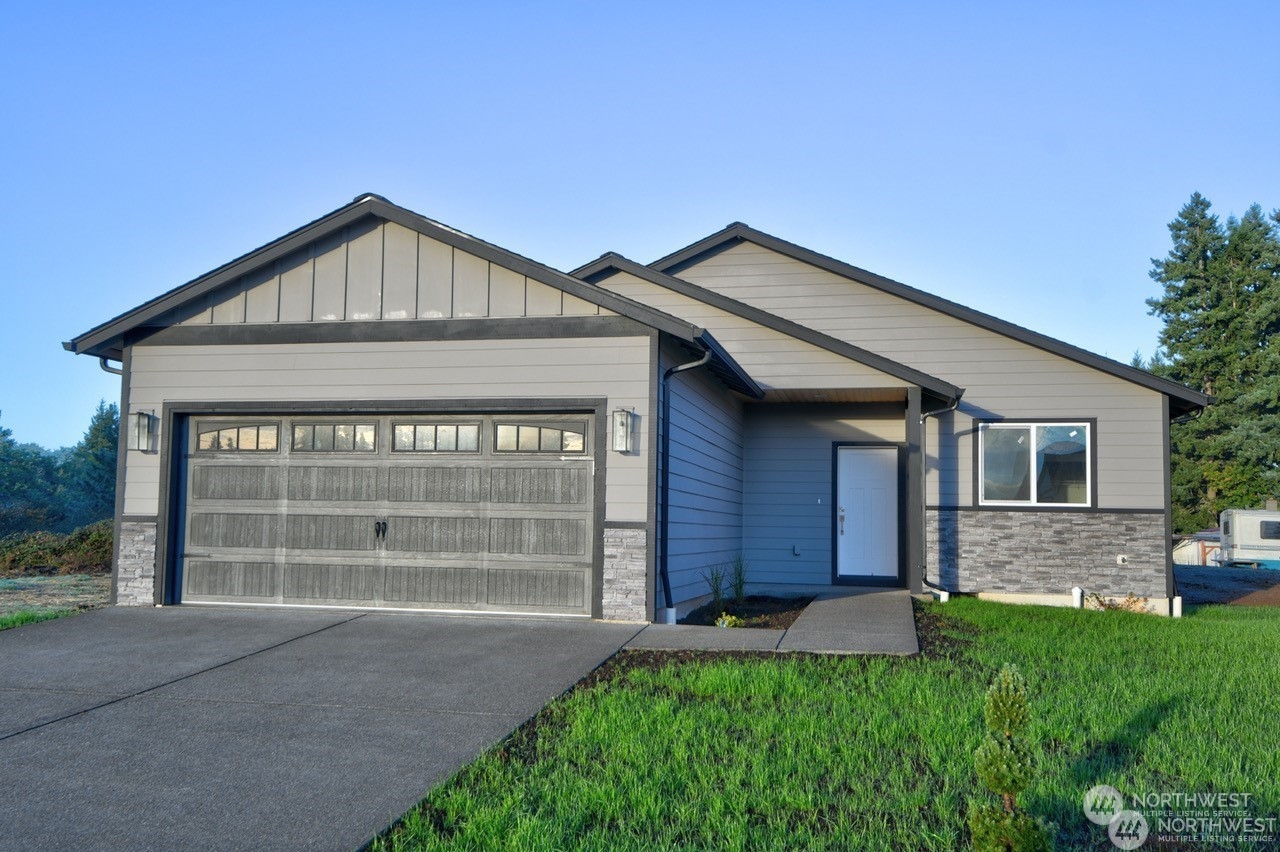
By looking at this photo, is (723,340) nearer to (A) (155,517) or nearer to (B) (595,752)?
(A) (155,517)

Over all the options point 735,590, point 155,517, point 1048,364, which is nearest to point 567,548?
point 735,590

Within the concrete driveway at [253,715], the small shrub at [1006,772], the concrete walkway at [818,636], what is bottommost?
the concrete driveway at [253,715]

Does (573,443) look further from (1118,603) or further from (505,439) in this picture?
(1118,603)

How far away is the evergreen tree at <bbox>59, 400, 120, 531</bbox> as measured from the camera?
50.2 m

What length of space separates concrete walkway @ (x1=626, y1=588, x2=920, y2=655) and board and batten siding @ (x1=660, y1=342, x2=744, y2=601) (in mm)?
1382

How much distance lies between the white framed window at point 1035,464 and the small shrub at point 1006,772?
10.0 m

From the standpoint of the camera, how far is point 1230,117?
14672 mm

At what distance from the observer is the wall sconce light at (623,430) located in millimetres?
9523

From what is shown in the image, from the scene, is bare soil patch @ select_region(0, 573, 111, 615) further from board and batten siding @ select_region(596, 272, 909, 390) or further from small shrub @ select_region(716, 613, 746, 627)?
board and batten siding @ select_region(596, 272, 909, 390)

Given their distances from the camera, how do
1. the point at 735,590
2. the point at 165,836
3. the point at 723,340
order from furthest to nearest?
the point at 723,340 < the point at 735,590 < the point at 165,836

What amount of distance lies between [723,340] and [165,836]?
33.8ft

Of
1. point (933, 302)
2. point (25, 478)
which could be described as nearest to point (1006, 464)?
point (933, 302)

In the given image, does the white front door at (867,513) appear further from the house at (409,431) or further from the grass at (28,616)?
the grass at (28,616)

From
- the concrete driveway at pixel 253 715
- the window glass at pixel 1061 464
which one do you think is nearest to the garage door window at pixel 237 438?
the concrete driveway at pixel 253 715
